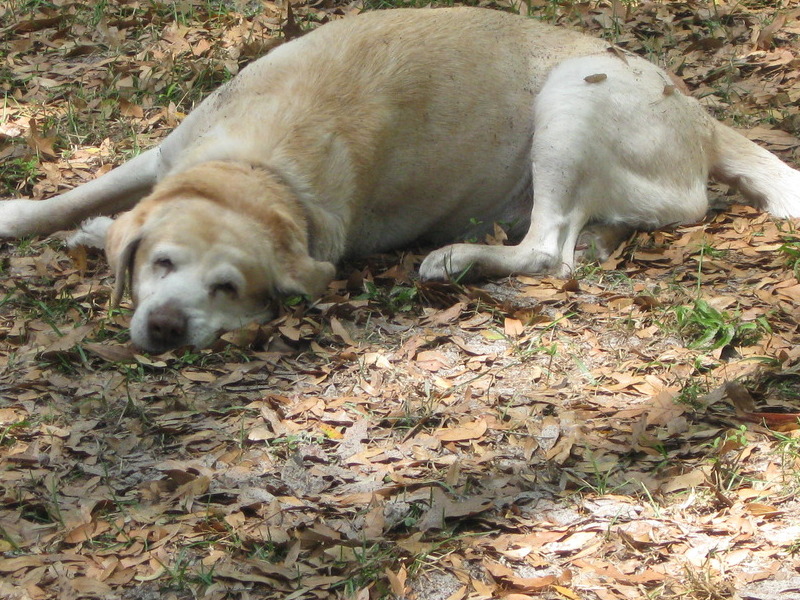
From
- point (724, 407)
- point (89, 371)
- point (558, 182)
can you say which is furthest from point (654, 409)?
point (89, 371)

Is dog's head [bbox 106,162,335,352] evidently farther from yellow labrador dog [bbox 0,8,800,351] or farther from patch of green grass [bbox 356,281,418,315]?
patch of green grass [bbox 356,281,418,315]

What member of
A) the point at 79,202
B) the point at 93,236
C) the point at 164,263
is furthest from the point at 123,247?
the point at 79,202

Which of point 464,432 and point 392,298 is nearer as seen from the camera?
point 464,432

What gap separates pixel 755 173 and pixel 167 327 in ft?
10.3

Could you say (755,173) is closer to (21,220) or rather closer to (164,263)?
(164,263)

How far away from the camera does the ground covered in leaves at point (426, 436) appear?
2.94 metres

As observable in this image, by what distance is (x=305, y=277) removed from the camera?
4.52 meters

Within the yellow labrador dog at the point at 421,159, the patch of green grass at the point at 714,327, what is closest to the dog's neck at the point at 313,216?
the yellow labrador dog at the point at 421,159

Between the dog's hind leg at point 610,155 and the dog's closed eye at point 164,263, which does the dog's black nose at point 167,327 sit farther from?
the dog's hind leg at point 610,155

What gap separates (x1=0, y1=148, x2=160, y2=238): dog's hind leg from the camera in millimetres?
5285

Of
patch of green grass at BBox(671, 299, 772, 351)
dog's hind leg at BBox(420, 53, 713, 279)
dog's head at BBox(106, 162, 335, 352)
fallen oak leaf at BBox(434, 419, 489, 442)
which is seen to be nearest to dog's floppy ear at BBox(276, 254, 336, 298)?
dog's head at BBox(106, 162, 335, 352)

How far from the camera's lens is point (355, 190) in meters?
4.93

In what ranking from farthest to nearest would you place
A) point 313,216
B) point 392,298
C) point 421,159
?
point 421,159, point 313,216, point 392,298

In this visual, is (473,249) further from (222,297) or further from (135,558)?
(135,558)
